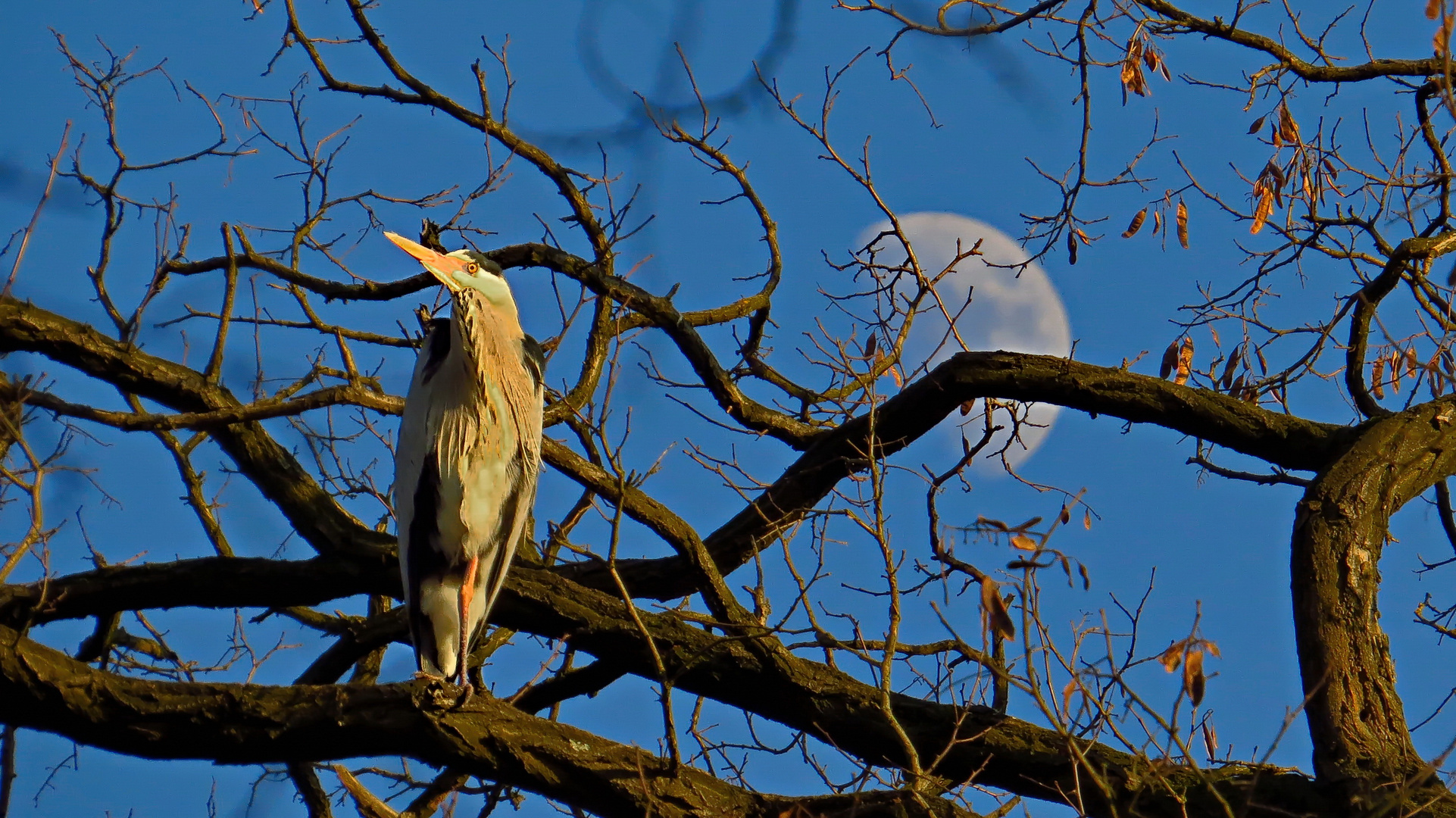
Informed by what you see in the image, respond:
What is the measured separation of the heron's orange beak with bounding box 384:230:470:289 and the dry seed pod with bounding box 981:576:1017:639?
2.39 m

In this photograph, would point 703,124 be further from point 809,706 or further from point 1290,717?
point 1290,717

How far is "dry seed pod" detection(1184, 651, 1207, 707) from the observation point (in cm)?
233

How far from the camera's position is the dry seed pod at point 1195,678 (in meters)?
2.33

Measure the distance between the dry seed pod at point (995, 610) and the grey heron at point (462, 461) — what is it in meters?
1.90

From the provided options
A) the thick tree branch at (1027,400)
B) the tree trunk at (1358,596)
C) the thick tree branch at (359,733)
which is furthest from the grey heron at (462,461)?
the tree trunk at (1358,596)

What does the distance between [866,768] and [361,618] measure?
274 centimetres

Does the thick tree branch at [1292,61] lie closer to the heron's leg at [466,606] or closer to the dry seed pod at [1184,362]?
the dry seed pod at [1184,362]

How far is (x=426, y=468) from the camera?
4172mm

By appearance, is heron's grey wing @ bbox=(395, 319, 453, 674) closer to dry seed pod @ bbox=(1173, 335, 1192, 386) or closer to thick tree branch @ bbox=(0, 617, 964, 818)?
thick tree branch @ bbox=(0, 617, 964, 818)

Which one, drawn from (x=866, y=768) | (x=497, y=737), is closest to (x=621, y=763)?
(x=497, y=737)

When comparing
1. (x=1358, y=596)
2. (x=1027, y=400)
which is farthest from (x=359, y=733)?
(x=1358, y=596)

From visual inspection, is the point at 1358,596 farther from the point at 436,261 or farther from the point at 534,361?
the point at 436,261

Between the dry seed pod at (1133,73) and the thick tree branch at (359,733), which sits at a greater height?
the dry seed pod at (1133,73)

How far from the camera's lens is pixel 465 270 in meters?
4.34
